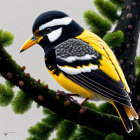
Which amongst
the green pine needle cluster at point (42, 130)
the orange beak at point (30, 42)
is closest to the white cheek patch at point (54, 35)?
the orange beak at point (30, 42)

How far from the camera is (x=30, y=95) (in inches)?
79.1

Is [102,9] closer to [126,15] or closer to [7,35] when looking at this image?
[126,15]

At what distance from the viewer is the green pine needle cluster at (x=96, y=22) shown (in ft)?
10.6

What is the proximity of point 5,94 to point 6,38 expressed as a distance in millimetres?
466

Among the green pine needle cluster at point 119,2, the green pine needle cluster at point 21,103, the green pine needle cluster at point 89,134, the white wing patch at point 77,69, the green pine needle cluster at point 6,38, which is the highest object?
the green pine needle cluster at point 6,38

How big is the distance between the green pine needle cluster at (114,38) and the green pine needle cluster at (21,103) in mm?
1055

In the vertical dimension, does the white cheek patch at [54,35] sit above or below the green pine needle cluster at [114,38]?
above

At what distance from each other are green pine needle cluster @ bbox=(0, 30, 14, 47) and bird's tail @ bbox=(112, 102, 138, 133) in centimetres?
92

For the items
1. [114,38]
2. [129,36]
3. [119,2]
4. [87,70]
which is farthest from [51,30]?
[119,2]

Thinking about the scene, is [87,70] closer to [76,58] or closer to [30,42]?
[76,58]

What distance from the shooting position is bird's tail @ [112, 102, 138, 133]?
2154 millimetres

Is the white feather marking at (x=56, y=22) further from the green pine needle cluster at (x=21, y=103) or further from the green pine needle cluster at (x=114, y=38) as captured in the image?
the green pine needle cluster at (x=21, y=103)

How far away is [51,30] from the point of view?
2588 mm

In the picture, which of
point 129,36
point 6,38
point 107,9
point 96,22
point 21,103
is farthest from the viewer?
point 107,9
